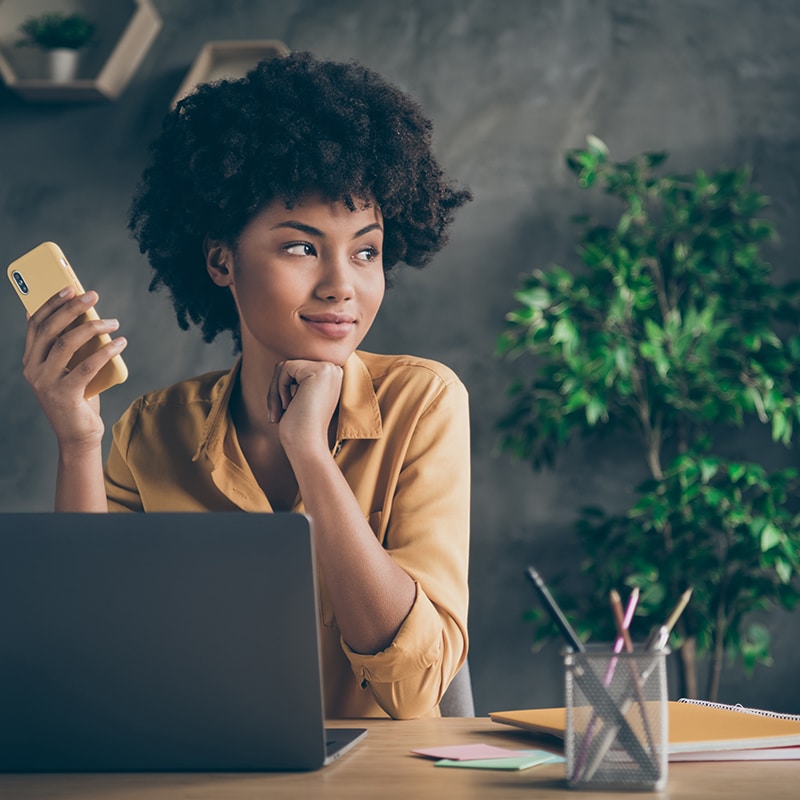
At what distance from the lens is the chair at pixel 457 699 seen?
1.32 metres

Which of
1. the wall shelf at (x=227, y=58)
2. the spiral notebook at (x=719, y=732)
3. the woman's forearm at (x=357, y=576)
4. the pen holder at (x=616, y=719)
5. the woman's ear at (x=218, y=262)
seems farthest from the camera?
the wall shelf at (x=227, y=58)

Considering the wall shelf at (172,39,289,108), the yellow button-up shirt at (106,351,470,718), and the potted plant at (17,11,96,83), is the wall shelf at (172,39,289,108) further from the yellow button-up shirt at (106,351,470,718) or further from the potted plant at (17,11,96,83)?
the yellow button-up shirt at (106,351,470,718)

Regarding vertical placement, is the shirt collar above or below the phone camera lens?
below

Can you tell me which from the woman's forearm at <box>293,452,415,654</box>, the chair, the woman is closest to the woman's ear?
the woman

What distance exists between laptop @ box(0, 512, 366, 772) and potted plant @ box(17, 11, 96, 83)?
2556 mm

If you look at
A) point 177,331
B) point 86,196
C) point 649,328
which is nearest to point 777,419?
point 649,328

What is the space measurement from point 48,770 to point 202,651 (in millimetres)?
173

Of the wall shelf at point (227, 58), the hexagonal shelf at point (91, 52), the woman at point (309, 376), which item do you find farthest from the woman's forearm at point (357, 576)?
the hexagonal shelf at point (91, 52)

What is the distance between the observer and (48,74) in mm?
2932

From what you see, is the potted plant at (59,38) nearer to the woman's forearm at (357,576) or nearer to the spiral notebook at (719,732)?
the woman's forearm at (357,576)

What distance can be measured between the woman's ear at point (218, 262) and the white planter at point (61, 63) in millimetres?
1734

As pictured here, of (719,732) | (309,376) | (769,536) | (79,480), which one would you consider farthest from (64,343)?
(769,536)

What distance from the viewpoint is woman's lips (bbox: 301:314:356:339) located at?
1.36m

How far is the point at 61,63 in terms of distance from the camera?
9.63ft
